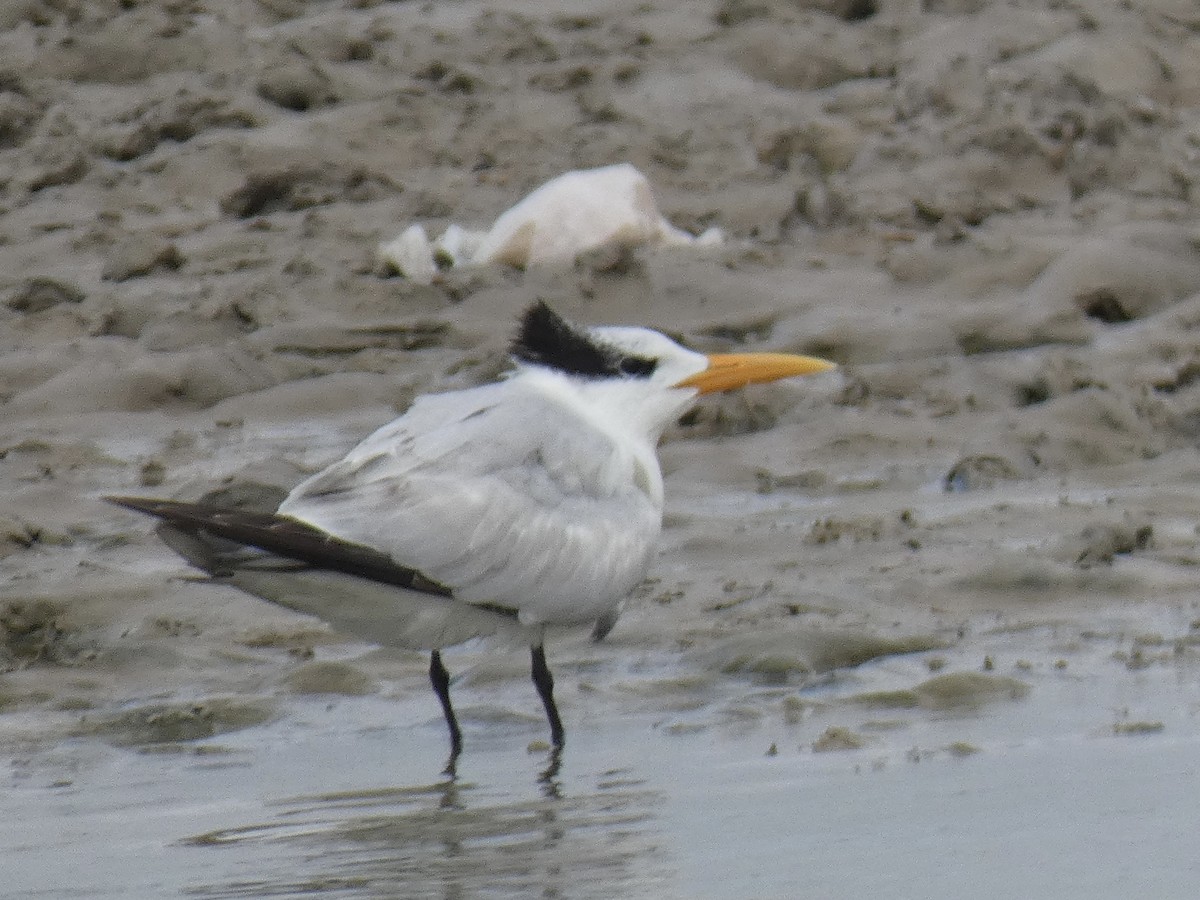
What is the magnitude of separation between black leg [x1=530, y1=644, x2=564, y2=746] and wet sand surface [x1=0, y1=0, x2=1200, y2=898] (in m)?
0.06

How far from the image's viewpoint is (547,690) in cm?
550

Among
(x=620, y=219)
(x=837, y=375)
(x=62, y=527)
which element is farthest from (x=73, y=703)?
(x=620, y=219)

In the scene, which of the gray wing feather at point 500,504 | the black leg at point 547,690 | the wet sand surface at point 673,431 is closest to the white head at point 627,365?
the gray wing feather at point 500,504

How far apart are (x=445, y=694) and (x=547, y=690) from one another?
0.22m

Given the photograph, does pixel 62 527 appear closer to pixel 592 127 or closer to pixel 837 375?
pixel 837 375

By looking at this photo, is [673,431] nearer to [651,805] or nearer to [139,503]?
[139,503]

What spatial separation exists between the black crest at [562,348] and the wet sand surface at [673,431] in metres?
0.63

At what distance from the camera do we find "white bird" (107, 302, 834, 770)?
17.0ft

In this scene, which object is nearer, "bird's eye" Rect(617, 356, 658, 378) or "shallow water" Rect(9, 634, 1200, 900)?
"shallow water" Rect(9, 634, 1200, 900)

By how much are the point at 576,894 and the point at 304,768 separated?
1301 millimetres

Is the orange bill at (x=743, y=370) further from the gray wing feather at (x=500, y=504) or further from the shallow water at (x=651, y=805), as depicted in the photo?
the shallow water at (x=651, y=805)

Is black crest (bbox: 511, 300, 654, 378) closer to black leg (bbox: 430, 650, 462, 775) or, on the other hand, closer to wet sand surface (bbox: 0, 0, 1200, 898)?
wet sand surface (bbox: 0, 0, 1200, 898)

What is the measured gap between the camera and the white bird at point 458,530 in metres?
5.18

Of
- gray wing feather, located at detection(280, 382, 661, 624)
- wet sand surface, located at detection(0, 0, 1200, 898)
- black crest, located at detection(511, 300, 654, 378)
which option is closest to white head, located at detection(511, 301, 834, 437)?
black crest, located at detection(511, 300, 654, 378)
